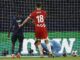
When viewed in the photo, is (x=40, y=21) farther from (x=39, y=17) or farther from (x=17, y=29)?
(x=17, y=29)

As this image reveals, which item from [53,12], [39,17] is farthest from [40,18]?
[53,12]

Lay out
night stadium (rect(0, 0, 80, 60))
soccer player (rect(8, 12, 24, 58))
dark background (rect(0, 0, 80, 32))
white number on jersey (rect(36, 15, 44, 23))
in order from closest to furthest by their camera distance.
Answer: white number on jersey (rect(36, 15, 44, 23)) → soccer player (rect(8, 12, 24, 58)) → night stadium (rect(0, 0, 80, 60)) → dark background (rect(0, 0, 80, 32))

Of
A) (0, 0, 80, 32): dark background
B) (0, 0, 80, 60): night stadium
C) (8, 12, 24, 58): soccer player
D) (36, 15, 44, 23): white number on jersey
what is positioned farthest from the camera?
(0, 0, 80, 32): dark background

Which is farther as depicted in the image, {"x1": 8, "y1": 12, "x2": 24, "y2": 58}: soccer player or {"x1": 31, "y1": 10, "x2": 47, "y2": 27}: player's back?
{"x1": 8, "y1": 12, "x2": 24, "y2": 58}: soccer player

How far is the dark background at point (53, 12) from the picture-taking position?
90.0 feet

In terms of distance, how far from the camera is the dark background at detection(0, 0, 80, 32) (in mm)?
27438

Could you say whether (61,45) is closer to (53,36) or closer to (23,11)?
(53,36)

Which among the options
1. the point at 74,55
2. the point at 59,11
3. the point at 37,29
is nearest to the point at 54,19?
the point at 59,11

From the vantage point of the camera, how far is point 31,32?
27641 mm

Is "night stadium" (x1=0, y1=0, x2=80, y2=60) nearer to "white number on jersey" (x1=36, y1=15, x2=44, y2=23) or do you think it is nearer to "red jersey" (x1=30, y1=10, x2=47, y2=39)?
"red jersey" (x1=30, y1=10, x2=47, y2=39)

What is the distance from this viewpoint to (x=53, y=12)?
27859 mm

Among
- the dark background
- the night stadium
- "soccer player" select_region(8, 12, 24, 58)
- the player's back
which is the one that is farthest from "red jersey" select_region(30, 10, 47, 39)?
the dark background

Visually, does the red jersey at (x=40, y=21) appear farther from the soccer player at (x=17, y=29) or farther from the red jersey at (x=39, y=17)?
the soccer player at (x=17, y=29)

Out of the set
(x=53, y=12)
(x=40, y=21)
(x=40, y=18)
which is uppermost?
(x=40, y=18)
